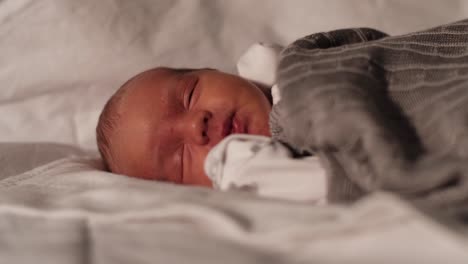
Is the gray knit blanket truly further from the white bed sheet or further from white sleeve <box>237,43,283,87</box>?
the white bed sheet

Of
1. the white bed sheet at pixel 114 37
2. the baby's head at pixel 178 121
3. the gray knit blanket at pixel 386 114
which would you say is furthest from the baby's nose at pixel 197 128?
the white bed sheet at pixel 114 37

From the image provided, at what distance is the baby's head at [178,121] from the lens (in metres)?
0.89

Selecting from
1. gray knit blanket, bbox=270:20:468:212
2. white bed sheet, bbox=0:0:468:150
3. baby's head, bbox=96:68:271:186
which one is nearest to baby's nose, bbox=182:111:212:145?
baby's head, bbox=96:68:271:186

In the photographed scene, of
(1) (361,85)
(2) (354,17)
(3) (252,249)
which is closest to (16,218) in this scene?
(3) (252,249)

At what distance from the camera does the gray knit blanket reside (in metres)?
0.59

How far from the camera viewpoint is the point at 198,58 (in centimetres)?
121

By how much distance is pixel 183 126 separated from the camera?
899 mm

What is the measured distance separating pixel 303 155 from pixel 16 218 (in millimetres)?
409

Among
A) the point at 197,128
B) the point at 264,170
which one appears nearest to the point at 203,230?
the point at 264,170

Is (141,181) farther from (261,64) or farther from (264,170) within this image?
(261,64)

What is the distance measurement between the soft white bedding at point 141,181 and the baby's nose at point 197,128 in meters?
0.13

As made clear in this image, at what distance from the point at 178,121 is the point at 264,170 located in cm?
23

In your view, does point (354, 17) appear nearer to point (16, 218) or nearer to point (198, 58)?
point (198, 58)

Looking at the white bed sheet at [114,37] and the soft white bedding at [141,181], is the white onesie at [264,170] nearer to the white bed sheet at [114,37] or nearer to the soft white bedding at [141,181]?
the soft white bedding at [141,181]
